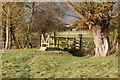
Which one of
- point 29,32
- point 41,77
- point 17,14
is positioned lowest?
point 41,77

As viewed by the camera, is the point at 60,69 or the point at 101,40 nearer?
the point at 60,69

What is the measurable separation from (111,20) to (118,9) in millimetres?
1026

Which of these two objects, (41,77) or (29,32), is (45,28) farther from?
(41,77)

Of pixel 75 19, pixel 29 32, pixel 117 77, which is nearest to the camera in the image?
pixel 117 77

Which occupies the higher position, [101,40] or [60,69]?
[101,40]

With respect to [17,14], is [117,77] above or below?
below

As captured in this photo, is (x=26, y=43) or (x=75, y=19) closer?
(x=75, y=19)

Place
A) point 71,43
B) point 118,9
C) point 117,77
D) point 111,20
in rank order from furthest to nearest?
point 71,43
point 111,20
point 118,9
point 117,77

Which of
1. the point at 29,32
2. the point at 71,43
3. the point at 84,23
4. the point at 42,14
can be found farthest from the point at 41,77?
the point at 29,32

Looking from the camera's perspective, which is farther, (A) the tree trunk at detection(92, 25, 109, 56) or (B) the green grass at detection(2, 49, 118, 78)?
(A) the tree trunk at detection(92, 25, 109, 56)

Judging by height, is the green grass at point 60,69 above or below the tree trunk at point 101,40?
below

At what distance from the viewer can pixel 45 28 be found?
17.9 meters

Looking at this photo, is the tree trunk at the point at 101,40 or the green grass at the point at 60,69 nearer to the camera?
the green grass at the point at 60,69

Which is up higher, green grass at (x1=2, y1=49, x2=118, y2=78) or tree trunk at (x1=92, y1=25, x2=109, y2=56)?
tree trunk at (x1=92, y1=25, x2=109, y2=56)
